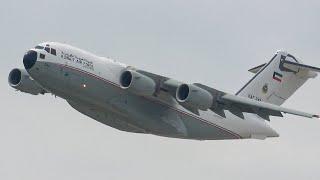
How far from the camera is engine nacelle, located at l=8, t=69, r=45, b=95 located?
31680mm

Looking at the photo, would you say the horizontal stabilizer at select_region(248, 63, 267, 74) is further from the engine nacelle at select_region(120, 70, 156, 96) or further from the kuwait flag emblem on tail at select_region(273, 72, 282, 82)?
the engine nacelle at select_region(120, 70, 156, 96)

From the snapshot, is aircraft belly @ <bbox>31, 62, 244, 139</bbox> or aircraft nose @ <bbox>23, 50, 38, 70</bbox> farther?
aircraft belly @ <bbox>31, 62, 244, 139</bbox>

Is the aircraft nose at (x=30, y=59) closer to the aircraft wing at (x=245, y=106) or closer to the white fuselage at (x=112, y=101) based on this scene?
the white fuselage at (x=112, y=101)

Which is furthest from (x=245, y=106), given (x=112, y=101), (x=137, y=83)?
(x=112, y=101)

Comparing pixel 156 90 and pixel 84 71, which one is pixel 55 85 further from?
pixel 156 90

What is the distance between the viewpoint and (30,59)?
2848 cm

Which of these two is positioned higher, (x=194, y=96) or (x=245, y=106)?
(x=194, y=96)

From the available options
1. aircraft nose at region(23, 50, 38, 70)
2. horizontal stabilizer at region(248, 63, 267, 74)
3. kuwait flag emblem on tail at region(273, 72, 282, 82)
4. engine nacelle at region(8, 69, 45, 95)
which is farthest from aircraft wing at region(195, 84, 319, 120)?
engine nacelle at region(8, 69, 45, 95)

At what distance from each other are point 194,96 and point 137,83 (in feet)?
6.12

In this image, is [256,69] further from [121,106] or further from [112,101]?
[112,101]

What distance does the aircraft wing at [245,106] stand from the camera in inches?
1150

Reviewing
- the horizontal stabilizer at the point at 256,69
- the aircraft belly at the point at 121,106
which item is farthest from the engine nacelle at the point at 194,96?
the horizontal stabilizer at the point at 256,69

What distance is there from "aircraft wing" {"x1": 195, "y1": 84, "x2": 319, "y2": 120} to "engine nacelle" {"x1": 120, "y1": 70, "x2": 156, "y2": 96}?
167cm

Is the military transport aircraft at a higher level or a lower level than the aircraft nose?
lower
